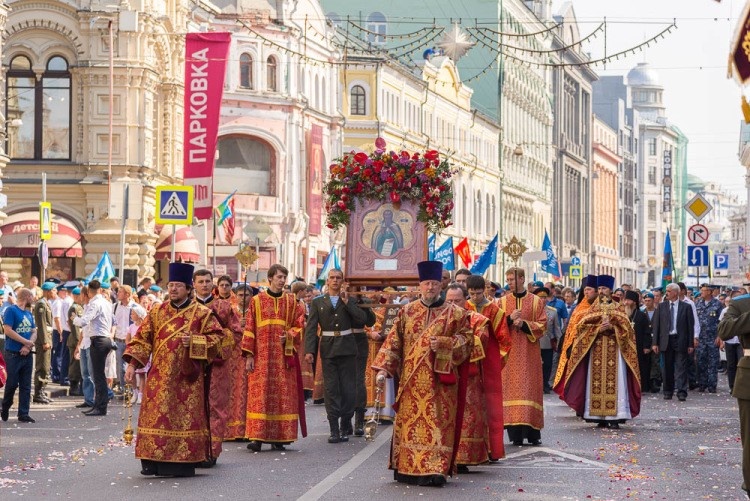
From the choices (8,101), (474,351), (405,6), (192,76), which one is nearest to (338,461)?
(474,351)

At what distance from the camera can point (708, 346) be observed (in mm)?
28906

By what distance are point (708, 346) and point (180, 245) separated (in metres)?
18.5

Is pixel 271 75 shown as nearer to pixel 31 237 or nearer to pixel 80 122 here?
pixel 80 122

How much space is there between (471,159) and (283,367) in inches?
2815

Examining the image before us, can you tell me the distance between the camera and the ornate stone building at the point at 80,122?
41938 millimetres

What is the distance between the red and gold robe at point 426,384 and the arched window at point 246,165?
151ft

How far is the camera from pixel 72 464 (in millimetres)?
15352

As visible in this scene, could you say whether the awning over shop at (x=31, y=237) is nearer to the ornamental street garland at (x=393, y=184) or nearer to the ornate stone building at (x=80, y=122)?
the ornate stone building at (x=80, y=122)

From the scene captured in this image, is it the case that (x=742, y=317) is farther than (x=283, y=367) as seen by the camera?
No

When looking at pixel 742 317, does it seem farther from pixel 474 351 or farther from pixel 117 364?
pixel 117 364

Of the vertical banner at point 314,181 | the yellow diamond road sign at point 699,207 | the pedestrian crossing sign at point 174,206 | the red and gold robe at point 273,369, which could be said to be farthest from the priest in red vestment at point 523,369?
the vertical banner at point 314,181

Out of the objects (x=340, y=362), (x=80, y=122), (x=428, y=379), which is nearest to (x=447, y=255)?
(x=80, y=122)

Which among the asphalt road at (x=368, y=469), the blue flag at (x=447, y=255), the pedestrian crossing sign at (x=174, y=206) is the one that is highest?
the pedestrian crossing sign at (x=174, y=206)

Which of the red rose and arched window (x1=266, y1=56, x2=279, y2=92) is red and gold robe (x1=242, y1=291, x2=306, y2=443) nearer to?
the red rose
